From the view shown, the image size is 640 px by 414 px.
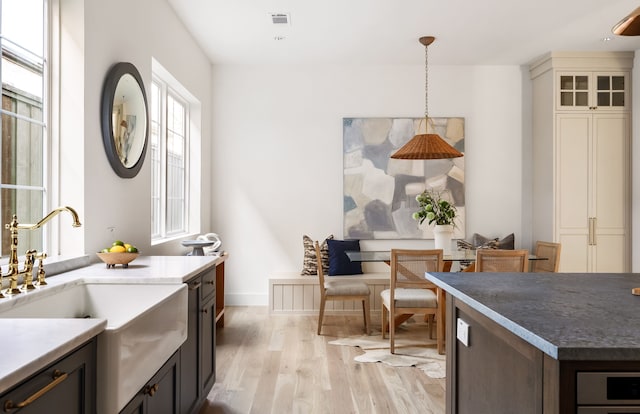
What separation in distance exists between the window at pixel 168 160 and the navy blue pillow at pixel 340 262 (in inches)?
65.0

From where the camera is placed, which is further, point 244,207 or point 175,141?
point 244,207

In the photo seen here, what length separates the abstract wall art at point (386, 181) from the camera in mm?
5586

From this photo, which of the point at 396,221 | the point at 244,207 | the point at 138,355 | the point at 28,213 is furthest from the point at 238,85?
the point at 138,355

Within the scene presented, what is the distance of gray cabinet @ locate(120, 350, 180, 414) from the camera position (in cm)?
162

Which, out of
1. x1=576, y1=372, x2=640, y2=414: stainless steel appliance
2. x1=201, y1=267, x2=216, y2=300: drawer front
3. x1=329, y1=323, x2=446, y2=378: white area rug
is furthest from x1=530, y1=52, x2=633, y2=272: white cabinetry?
x1=576, y1=372, x2=640, y2=414: stainless steel appliance

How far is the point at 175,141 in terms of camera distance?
15.5ft

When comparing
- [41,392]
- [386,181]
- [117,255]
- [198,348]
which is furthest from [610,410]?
[386,181]

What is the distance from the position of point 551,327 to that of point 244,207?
467 centimetres

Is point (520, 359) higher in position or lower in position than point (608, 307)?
lower

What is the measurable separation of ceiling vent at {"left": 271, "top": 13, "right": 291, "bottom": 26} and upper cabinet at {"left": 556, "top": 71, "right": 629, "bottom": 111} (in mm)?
3083

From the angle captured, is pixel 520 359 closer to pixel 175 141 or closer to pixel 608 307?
pixel 608 307

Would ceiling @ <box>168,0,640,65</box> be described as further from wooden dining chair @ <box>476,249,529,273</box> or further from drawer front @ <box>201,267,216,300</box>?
drawer front @ <box>201,267,216,300</box>

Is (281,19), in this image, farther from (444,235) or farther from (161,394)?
(161,394)

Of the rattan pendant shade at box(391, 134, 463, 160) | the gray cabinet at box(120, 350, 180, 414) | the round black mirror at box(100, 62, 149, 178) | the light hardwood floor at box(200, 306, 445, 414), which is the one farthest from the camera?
the rattan pendant shade at box(391, 134, 463, 160)
